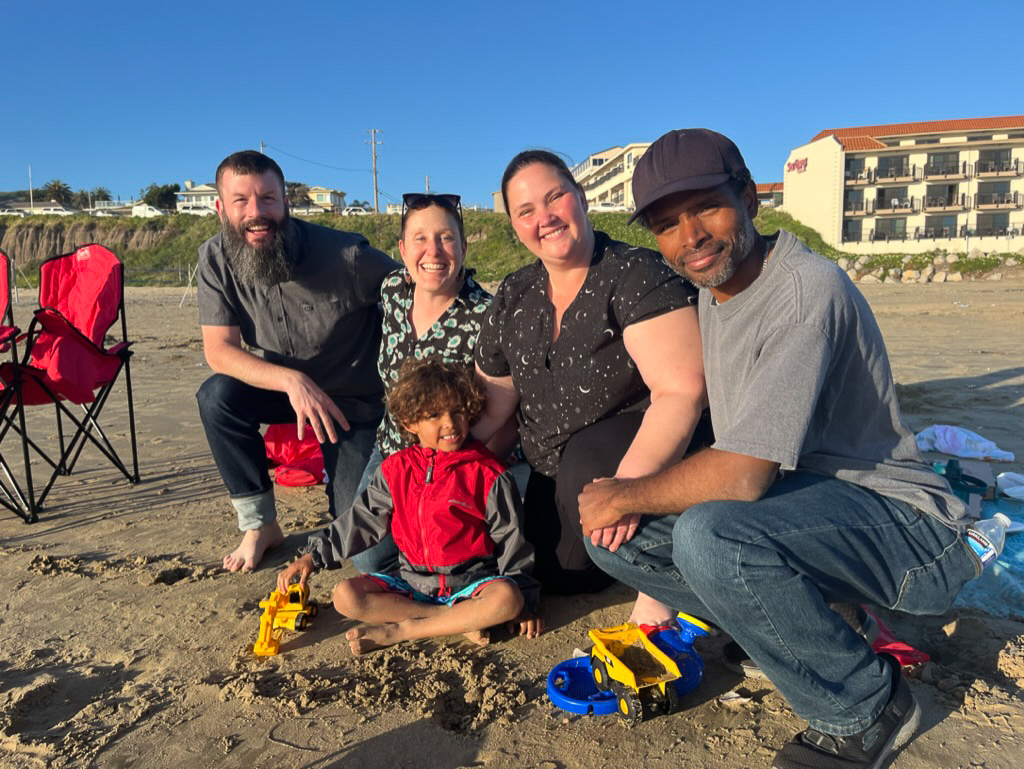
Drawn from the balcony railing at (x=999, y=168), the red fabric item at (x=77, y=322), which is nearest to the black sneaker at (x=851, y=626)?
the red fabric item at (x=77, y=322)

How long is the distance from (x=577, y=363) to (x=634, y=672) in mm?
1034

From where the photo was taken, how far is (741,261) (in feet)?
6.76

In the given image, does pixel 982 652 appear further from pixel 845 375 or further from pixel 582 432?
pixel 582 432

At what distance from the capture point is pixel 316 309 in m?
3.83

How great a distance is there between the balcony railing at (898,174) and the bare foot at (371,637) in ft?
156

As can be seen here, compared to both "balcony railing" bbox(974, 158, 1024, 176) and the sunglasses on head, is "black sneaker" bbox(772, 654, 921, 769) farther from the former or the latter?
"balcony railing" bbox(974, 158, 1024, 176)

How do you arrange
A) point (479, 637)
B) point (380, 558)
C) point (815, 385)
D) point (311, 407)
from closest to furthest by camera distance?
1. point (815, 385)
2. point (479, 637)
3. point (380, 558)
4. point (311, 407)

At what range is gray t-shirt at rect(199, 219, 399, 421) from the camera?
379 centimetres

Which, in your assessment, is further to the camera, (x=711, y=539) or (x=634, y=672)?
(x=634, y=672)

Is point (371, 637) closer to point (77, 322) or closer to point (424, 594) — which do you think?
point (424, 594)

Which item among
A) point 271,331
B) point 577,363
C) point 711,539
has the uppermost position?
point 271,331

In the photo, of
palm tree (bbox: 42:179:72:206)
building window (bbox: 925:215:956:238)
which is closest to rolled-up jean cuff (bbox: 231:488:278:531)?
building window (bbox: 925:215:956:238)

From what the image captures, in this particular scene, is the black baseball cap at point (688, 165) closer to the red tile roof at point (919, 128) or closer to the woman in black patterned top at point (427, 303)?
the woman in black patterned top at point (427, 303)

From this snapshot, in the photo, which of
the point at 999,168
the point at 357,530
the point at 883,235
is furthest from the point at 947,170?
the point at 357,530
